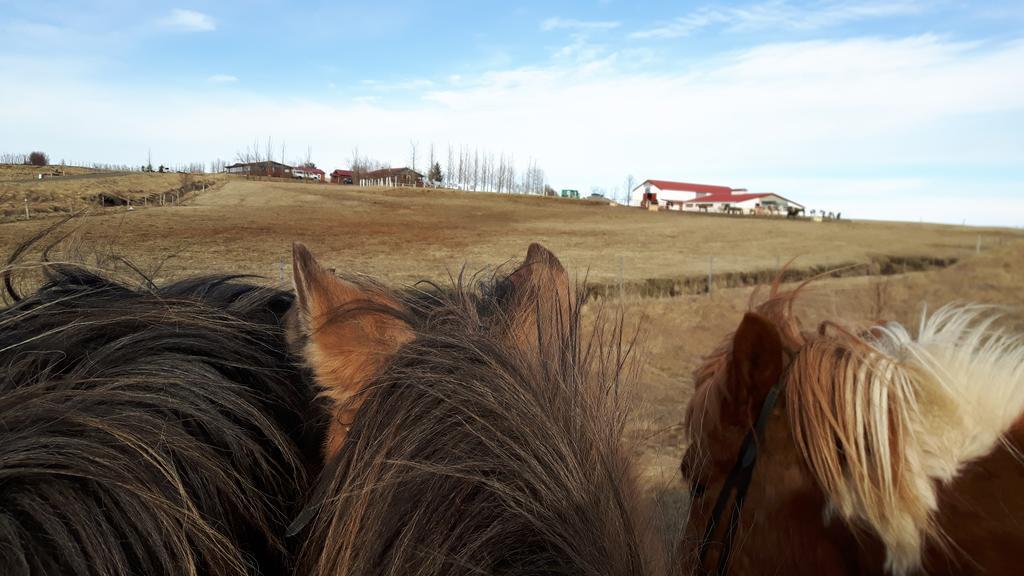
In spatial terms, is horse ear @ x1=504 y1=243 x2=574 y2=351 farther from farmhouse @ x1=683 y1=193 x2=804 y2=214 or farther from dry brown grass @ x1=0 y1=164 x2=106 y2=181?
farmhouse @ x1=683 y1=193 x2=804 y2=214

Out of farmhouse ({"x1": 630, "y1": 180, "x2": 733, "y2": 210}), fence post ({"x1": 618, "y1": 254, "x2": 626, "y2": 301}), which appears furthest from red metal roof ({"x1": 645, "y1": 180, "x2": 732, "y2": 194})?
fence post ({"x1": 618, "y1": 254, "x2": 626, "y2": 301})

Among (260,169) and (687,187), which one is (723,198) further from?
(260,169)

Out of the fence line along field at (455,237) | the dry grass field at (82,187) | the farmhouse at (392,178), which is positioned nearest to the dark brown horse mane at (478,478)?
the dry grass field at (82,187)

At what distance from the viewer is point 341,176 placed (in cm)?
9962

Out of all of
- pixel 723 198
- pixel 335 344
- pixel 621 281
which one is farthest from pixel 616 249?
pixel 723 198

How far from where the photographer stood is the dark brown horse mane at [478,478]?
83 cm

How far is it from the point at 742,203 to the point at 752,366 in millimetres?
101428

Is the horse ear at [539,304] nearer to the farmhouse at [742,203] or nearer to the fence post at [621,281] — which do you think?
the fence post at [621,281]

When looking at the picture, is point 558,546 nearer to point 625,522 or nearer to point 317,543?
point 625,522

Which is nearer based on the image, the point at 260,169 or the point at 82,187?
the point at 82,187

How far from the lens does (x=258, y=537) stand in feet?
3.20

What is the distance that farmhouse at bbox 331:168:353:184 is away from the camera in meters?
94.9

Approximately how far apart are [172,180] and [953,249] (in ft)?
214

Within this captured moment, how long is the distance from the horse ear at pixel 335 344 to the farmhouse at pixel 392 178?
301 ft
